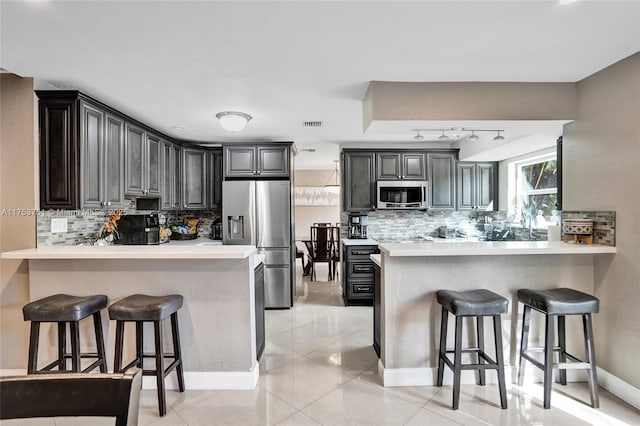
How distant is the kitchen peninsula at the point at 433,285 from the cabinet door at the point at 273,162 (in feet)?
7.86

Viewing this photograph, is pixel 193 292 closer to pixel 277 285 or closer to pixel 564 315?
pixel 277 285

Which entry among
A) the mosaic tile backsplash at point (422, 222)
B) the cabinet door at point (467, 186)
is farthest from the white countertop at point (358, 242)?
the cabinet door at point (467, 186)

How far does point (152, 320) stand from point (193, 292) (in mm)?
390

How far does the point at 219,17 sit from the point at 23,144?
1983 millimetres

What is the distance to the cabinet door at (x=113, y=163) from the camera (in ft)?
9.65

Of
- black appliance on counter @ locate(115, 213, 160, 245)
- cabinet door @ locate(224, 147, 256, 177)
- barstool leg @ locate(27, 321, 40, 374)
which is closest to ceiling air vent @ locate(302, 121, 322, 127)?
cabinet door @ locate(224, 147, 256, 177)

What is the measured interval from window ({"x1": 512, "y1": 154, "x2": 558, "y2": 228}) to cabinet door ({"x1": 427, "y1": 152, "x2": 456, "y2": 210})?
0.89 meters

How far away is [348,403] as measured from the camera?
2.18m

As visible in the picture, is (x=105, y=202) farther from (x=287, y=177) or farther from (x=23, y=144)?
(x=287, y=177)

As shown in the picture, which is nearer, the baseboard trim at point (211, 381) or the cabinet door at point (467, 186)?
the baseboard trim at point (211, 381)

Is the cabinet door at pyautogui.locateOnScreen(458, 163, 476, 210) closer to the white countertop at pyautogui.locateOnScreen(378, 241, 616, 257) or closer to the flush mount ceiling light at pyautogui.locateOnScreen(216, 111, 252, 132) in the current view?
the white countertop at pyautogui.locateOnScreen(378, 241, 616, 257)

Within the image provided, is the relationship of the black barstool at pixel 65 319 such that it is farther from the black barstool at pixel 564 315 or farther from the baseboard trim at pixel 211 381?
the black barstool at pixel 564 315

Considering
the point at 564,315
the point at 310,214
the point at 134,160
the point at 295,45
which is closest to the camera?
the point at 295,45

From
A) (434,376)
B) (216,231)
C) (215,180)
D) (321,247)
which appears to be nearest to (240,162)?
(215,180)
